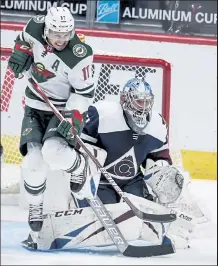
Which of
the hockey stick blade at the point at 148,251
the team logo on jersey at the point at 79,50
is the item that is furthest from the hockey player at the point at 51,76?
the hockey stick blade at the point at 148,251

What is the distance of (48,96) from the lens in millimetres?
3861

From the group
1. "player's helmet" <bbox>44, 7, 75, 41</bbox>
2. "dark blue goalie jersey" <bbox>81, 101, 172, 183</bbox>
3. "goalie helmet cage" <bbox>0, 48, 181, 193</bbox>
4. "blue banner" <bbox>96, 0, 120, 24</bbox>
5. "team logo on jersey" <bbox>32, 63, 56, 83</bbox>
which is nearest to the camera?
"player's helmet" <bbox>44, 7, 75, 41</bbox>

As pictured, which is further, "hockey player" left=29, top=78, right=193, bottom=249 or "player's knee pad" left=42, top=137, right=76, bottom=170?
"hockey player" left=29, top=78, right=193, bottom=249

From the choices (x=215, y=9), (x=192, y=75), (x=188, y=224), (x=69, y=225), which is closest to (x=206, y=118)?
(x=192, y=75)

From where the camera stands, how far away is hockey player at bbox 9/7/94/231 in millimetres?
3715

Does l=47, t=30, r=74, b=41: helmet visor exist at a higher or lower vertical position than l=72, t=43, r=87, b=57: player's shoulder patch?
higher

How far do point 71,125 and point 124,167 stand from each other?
0.46 m

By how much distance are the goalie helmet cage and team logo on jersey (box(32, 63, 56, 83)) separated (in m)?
0.97

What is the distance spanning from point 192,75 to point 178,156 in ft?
1.88

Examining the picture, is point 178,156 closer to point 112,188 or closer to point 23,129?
point 112,188

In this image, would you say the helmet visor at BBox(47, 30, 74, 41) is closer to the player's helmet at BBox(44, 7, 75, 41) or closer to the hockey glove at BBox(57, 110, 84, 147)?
the player's helmet at BBox(44, 7, 75, 41)

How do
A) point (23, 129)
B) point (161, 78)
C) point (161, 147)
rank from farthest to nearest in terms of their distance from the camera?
point (161, 78) → point (161, 147) → point (23, 129)

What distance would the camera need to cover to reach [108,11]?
550 centimetres

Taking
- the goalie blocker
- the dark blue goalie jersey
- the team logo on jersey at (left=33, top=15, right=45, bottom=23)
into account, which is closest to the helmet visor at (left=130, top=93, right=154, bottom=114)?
the dark blue goalie jersey
